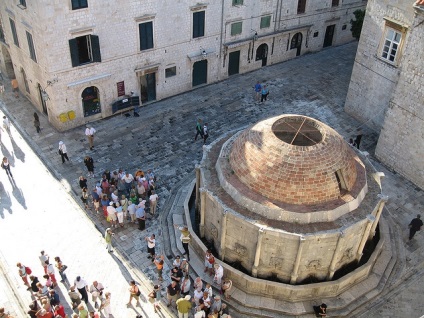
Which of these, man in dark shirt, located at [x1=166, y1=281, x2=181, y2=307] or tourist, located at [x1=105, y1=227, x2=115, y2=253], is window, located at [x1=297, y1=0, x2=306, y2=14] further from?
man in dark shirt, located at [x1=166, y1=281, x2=181, y2=307]

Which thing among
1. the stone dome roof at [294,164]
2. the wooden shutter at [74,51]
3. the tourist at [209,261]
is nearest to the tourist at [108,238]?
the tourist at [209,261]

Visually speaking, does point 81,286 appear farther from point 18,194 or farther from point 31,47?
point 31,47

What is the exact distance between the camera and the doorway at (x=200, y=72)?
33.4m

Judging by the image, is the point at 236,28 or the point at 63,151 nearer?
the point at 63,151

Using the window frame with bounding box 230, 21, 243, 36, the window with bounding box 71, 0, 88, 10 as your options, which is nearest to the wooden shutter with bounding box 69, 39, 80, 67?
the window with bounding box 71, 0, 88, 10

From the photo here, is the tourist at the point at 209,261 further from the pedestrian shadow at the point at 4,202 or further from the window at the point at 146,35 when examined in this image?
the window at the point at 146,35

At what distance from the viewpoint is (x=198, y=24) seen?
1241 inches

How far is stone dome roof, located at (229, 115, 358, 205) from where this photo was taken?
1834 centimetres

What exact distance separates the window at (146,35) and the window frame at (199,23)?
11.1 feet

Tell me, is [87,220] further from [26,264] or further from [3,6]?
[3,6]

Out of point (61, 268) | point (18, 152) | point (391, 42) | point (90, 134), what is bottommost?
point (18, 152)

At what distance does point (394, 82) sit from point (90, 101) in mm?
18763

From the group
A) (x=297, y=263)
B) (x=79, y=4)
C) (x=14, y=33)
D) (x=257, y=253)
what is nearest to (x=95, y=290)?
(x=257, y=253)

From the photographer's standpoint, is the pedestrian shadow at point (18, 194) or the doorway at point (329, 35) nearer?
the pedestrian shadow at point (18, 194)
